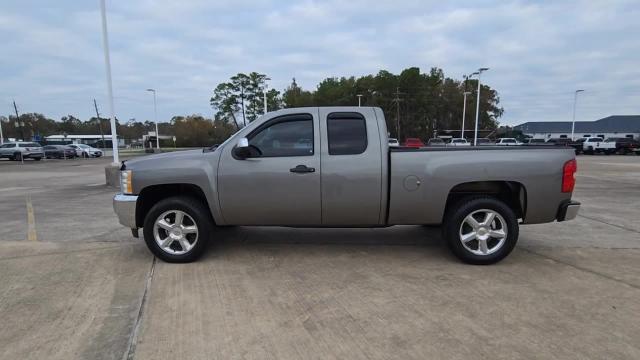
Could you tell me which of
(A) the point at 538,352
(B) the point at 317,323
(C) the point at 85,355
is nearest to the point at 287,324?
(B) the point at 317,323

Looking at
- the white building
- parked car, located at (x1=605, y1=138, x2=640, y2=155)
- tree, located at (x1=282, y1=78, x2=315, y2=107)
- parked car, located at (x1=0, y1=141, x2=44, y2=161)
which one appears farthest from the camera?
tree, located at (x1=282, y1=78, x2=315, y2=107)

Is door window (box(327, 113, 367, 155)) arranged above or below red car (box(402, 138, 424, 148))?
above

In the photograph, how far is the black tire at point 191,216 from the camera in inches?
196

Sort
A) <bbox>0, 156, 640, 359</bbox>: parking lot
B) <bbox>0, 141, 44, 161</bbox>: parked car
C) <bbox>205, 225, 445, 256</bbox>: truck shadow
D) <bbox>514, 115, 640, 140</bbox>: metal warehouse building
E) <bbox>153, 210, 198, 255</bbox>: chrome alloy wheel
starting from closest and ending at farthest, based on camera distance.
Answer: <bbox>0, 156, 640, 359</bbox>: parking lot < <bbox>153, 210, 198, 255</bbox>: chrome alloy wheel < <bbox>205, 225, 445, 256</bbox>: truck shadow < <bbox>0, 141, 44, 161</bbox>: parked car < <bbox>514, 115, 640, 140</bbox>: metal warehouse building

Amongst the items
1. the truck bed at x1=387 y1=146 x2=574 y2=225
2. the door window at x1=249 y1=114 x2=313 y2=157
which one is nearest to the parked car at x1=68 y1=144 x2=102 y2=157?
the door window at x1=249 y1=114 x2=313 y2=157

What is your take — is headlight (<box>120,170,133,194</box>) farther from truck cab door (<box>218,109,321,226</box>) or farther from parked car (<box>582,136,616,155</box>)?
parked car (<box>582,136,616,155</box>)

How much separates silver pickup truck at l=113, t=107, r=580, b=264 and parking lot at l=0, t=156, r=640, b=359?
46 centimetres

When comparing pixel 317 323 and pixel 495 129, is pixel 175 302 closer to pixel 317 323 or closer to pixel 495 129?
pixel 317 323

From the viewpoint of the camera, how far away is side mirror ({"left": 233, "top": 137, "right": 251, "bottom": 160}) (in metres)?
4.70

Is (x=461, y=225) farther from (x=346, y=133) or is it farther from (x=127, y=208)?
(x=127, y=208)

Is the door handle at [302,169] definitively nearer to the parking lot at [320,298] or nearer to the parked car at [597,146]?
the parking lot at [320,298]

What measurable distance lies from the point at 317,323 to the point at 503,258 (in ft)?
8.70

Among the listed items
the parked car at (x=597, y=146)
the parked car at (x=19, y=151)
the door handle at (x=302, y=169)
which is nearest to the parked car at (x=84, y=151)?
the parked car at (x=19, y=151)

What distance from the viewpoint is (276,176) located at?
4.82 metres
